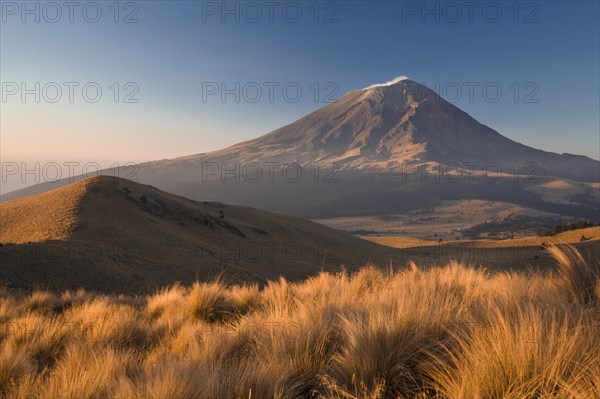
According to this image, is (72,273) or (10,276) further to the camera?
(72,273)

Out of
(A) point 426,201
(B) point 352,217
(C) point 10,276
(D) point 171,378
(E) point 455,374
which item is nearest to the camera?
(D) point 171,378

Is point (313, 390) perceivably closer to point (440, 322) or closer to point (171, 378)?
point (171, 378)

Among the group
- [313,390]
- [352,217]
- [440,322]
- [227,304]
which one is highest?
[440,322]

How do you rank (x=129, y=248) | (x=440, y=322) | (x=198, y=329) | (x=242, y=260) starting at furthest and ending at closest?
(x=242, y=260) → (x=129, y=248) → (x=198, y=329) → (x=440, y=322)

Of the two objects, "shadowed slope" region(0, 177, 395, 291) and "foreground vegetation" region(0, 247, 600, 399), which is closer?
"foreground vegetation" region(0, 247, 600, 399)

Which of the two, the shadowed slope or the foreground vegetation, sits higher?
the foreground vegetation

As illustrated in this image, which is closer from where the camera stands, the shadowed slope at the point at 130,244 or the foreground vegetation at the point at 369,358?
the foreground vegetation at the point at 369,358

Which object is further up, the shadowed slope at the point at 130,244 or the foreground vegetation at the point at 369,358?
the foreground vegetation at the point at 369,358

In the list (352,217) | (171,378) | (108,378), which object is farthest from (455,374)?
(352,217)

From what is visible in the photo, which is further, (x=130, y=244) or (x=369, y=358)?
(x=130, y=244)

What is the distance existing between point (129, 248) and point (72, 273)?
20.8 feet

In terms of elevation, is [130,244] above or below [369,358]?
below

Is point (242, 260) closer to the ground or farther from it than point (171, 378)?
closer to the ground

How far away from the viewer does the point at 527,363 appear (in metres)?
2.59
